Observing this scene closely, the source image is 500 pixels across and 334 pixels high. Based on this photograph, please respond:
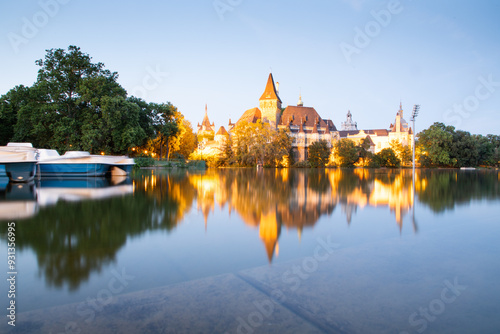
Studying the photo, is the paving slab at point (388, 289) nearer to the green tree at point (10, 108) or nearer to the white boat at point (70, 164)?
the white boat at point (70, 164)

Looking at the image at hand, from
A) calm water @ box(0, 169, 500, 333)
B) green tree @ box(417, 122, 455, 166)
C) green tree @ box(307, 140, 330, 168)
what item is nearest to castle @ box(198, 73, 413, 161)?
green tree @ box(307, 140, 330, 168)

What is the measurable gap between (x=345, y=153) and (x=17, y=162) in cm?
6303

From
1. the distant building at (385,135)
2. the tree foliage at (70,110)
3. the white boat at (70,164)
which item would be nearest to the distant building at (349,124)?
the distant building at (385,135)

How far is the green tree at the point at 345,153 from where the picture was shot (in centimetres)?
7188

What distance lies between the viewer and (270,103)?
8556 cm

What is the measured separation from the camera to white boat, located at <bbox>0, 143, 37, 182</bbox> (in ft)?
53.3

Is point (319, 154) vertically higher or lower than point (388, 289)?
higher

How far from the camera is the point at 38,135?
33.4 m

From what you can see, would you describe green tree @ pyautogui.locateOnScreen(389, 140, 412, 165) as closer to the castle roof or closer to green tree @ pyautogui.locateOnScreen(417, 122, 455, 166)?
green tree @ pyautogui.locateOnScreen(417, 122, 455, 166)

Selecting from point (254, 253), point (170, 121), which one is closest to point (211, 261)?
point (254, 253)

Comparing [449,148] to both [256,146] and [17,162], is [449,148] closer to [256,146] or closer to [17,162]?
[256,146]

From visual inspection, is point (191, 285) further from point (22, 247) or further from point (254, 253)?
point (22, 247)

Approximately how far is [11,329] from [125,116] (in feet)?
112

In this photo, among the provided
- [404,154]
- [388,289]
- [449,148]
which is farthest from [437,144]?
[388,289]
